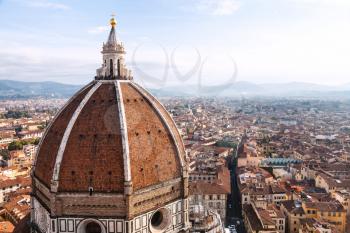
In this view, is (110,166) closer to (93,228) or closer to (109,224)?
(109,224)

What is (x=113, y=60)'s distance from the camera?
1986 cm

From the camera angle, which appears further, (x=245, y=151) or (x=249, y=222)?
(x=245, y=151)

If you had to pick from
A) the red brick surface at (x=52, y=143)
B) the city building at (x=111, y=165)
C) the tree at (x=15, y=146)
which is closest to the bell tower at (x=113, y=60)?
the city building at (x=111, y=165)

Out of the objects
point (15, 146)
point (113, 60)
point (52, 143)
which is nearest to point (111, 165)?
point (52, 143)

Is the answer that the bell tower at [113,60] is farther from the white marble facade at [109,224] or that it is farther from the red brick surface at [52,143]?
the white marble facade at [109,224]

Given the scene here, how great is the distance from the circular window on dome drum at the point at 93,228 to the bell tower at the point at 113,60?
6.82m

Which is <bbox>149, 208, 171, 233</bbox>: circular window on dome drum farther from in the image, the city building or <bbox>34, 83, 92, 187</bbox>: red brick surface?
<bbox>34, 83, 92, 187</bbox>: red brick surface

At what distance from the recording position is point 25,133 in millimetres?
86750

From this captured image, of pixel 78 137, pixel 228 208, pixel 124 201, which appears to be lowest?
pixel 228 208

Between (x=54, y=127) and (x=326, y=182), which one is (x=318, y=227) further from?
(x=54, y=127)

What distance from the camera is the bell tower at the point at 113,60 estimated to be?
19.7 m

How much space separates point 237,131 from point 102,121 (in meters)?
83.7

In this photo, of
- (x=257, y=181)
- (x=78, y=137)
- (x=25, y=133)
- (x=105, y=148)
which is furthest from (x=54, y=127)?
(x=25, y=133)

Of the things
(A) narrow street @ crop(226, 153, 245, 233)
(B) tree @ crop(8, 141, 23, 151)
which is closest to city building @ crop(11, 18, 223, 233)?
(A) narrow street @ crop(226, 153, 245, 233)
